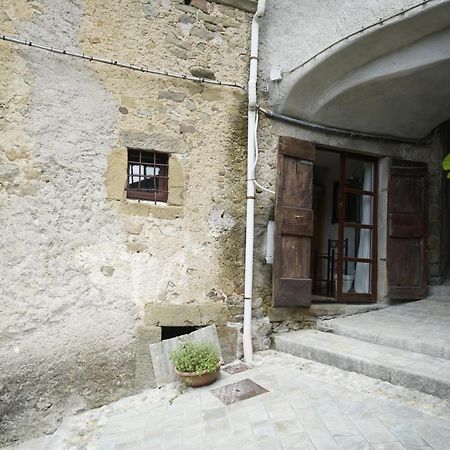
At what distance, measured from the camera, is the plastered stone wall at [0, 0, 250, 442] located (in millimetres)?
3117

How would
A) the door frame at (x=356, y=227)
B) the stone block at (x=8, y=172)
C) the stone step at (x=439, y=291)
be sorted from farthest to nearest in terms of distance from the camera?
1. the stone step at (x=439, y=291)
2. the door frame at (x=356, y=227)
3. the stone block at (x=8, y=172)

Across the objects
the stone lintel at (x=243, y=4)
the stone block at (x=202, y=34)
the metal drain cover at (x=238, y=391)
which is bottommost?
the metal drain cover at (x=238, y=391)

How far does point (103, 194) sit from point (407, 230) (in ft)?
11.9

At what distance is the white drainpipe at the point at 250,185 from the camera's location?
3758 millimetres

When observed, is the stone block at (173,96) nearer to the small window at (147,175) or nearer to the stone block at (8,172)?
the small window at (147,175)

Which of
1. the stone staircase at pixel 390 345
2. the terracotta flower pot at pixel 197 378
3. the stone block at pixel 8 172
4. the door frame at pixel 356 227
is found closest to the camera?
the stone staircase at pixel 390 345

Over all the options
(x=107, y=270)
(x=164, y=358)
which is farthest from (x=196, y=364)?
(x=107, y=270)

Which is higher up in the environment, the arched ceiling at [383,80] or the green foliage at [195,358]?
the arched ceiling at [383,80]

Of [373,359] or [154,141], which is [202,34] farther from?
[373,359]

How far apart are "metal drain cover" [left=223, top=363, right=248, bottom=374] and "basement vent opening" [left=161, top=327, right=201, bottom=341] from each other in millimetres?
491

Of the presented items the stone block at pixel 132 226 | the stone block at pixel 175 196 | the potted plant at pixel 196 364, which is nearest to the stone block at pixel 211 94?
the stone block at pixel 175 196

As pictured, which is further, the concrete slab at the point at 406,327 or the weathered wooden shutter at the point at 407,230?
the weathered wooden shutter at the point at 407,230

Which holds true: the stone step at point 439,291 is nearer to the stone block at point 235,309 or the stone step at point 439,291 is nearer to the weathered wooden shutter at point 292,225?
the weathered wooden shutter at point 292,225

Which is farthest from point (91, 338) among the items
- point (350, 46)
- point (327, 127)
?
point (350, 46)
